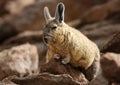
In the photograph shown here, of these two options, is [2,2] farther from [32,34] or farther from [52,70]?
[52,70]

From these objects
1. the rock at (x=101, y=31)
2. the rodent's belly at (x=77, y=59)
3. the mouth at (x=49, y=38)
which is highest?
the mouth at (x=49, y=38)

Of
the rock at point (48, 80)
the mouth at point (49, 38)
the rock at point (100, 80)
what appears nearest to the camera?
the rock at point (48, 80)

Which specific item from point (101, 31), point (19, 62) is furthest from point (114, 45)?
point (101, 31)

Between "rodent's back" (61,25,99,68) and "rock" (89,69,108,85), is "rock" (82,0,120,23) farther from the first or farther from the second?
"rodent's back" (61,25,99,68)

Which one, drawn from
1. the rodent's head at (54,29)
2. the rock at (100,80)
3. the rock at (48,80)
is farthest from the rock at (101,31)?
the rock at (48,80)

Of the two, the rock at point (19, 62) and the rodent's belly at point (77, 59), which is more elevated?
the rodent's belly at point (77, 59)

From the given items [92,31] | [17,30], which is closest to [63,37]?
[92,31]

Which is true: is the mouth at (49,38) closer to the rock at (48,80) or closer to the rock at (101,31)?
the rock at (48,80)
